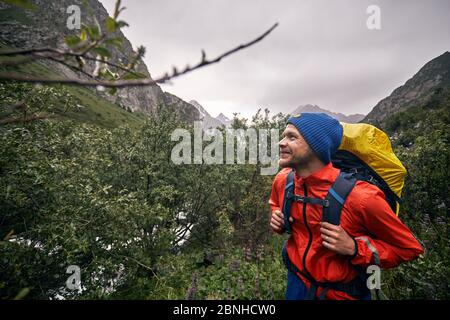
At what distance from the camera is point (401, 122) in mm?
30656

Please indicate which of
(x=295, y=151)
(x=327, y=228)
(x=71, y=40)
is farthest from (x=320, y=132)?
(x=71, y=40)

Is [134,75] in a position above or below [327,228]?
above

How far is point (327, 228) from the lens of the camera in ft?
6.45

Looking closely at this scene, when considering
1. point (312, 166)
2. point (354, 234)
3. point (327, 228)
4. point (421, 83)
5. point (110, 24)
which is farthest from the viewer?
point (421, 83)

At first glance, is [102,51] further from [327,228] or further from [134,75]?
[327,228]

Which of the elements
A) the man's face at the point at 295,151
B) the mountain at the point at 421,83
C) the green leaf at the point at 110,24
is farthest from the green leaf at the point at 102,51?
the mountain at the point at 421,83

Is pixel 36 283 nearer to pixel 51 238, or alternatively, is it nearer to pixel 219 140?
pixel 51 238

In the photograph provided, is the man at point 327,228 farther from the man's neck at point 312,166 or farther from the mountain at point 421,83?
the mountain at point 421,83

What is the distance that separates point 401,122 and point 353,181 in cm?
3577

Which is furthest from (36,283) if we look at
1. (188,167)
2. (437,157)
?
(437,157)

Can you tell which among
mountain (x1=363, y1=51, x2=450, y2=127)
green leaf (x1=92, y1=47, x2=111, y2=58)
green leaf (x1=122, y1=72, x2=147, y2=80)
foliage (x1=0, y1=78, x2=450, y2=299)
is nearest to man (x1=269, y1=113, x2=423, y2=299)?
green leaf (x1=122, y1=72, x2=147, y2=80)

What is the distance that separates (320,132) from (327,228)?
86 cm

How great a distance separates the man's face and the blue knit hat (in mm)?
45

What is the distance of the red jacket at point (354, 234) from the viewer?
6.34 feet
